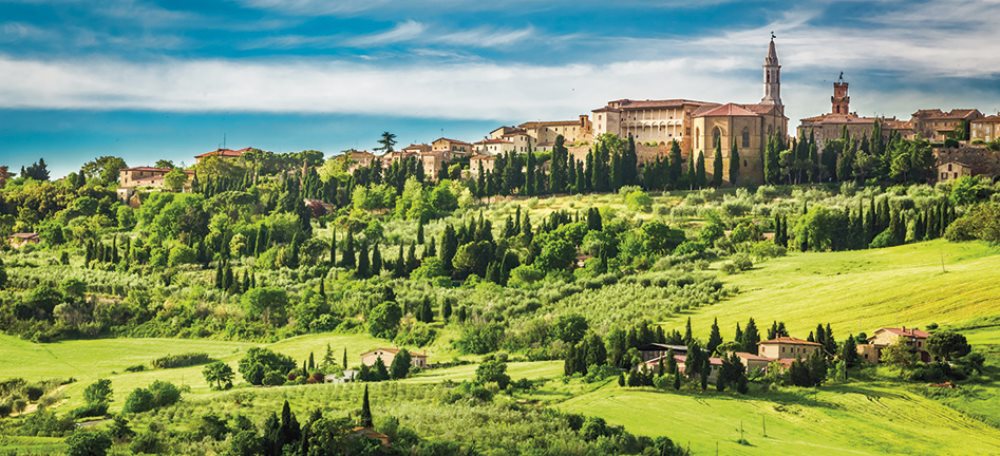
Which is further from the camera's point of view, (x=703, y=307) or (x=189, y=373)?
(x=703, y=307)

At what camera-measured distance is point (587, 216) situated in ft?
313

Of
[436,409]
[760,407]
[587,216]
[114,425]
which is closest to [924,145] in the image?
[587,216]

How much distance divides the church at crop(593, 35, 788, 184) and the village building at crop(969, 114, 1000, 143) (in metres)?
16.1

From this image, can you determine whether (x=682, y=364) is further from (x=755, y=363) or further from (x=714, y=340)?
(x=714, y=340)

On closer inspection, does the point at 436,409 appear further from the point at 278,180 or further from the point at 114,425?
the point at 278,180

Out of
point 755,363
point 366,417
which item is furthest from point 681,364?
point 366,417

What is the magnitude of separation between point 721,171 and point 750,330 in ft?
159

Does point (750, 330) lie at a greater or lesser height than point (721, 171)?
lesser

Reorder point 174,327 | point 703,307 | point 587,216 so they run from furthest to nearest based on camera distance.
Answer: point 587,216
point 174,327
point 703,307

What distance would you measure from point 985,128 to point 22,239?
83123 mm

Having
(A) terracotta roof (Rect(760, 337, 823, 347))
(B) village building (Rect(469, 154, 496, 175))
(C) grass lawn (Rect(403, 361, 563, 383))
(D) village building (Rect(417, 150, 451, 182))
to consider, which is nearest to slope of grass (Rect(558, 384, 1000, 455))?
(A) terracotta roof (Rect(760, 337, 823, 347))

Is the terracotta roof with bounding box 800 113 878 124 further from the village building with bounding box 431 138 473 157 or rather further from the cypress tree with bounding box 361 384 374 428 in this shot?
the cypress tree with bounding box 361 384 374 428

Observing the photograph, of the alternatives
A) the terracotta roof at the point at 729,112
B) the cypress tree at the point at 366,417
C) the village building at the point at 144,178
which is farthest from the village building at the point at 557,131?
the cypress tree at the point at 366,417

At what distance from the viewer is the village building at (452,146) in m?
130
